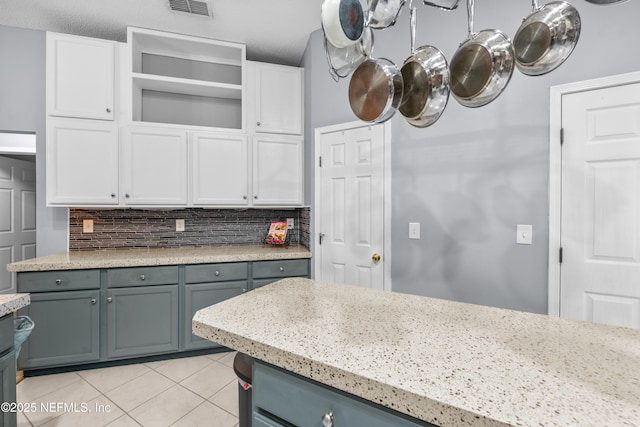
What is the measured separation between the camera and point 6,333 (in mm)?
1385

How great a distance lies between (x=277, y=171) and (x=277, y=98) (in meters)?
0.73

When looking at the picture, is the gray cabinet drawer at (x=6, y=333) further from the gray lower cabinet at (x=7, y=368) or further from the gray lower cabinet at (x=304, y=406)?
the gray lower cabinet at (x=304, y=406)

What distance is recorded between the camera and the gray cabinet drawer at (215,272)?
263 cm

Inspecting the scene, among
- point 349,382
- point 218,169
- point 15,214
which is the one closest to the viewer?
point 349,382

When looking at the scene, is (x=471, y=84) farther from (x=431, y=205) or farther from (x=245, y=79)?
(x=245, y=79)

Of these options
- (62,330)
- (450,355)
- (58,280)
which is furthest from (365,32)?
(62,330)

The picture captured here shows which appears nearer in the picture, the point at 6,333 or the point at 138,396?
the point at 6,333

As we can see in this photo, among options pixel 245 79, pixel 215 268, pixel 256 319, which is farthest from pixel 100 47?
pixel 256 319

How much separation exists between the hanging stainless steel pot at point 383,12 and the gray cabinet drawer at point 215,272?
7.18 feet

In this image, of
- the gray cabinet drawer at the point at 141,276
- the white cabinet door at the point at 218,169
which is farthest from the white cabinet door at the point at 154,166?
the gray cabinet drawer at the point at 141,276

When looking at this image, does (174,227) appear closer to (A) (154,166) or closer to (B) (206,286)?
(A) (154,166)

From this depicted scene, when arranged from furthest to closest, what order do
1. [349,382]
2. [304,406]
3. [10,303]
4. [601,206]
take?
[601,206], [10,303], [304,406], [349,382]

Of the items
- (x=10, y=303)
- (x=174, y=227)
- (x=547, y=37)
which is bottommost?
(x=10, y=303)

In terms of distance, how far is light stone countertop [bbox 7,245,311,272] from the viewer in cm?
234
